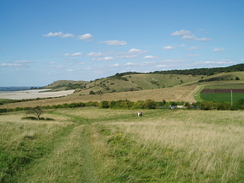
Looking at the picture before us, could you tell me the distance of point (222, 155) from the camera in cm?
925

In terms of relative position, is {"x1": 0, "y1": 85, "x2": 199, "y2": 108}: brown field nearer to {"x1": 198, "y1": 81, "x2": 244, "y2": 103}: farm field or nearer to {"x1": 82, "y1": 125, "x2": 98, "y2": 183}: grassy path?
{"x1": 198, "y1": 81, "x2": 244, "y2": 103}: farm field

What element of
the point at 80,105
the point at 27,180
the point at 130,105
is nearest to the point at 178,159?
the point at 27,180

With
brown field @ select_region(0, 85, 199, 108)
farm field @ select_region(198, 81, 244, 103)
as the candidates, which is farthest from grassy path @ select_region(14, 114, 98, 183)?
brown field @ select_region(0, 85, 199, 108)

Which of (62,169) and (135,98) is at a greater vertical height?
(62,169)

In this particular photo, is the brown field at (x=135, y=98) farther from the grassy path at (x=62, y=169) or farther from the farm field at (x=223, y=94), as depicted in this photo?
the grassy path at (x=62, y=169)

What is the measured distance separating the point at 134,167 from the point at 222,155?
3.99 meters

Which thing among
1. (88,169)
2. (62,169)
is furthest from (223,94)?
(62,169)

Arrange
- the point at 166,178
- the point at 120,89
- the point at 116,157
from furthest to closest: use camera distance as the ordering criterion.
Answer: the point at 120,89 < the point at 116,157 < the point at 166,178

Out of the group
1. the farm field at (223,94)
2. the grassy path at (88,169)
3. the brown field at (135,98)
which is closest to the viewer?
the grassy path at (88,169)

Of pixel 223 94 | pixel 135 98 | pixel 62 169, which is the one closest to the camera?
pixel 62 169

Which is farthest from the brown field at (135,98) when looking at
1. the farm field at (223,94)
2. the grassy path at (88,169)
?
the grassy path at (88,169)

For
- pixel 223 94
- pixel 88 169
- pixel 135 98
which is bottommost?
pixel 135 98

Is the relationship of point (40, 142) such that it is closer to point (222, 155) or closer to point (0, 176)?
point (0, 176)

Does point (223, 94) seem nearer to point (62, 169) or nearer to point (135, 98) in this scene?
point (135, 98)
